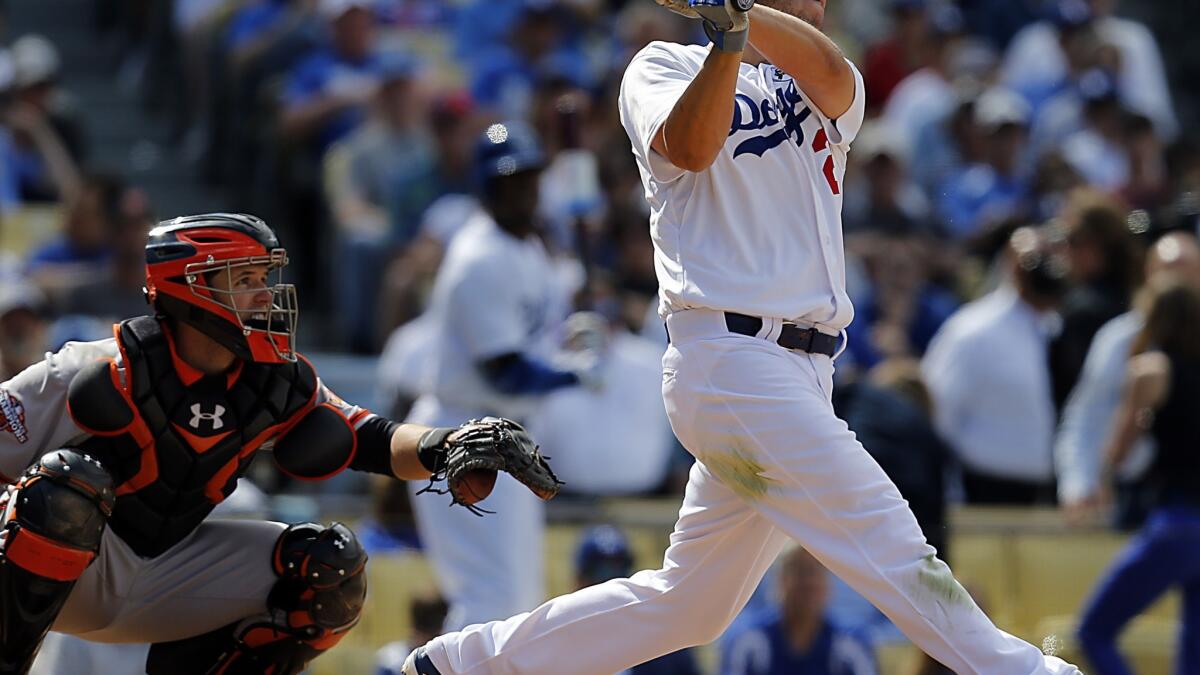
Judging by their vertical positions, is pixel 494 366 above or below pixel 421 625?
above

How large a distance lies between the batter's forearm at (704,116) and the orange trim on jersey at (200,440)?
4.60ft

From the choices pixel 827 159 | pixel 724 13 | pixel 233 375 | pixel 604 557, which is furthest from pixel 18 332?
pixel 724 13

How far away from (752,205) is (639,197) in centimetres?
657

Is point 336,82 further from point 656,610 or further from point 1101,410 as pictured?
point 656,610

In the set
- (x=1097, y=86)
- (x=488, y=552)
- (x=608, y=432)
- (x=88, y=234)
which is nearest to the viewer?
(x=488, y=552)

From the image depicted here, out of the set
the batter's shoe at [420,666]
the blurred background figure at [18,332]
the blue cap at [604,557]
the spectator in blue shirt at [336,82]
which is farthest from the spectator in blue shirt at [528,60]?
the batter's shoe at [420,666]

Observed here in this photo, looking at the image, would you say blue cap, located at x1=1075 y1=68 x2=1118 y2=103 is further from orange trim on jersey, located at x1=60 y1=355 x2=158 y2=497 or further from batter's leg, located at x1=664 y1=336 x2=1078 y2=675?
orange trim on jersey, located at x1=60 y1=355 x2=158 y2=497

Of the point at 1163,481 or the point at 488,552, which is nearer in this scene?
the point at 488,552

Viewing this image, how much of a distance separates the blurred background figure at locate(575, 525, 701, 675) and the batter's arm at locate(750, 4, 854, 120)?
3.37 meters

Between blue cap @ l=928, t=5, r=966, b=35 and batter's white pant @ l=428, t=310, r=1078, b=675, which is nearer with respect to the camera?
batter's white pant @ l=428, t=310, r=1078, b=675

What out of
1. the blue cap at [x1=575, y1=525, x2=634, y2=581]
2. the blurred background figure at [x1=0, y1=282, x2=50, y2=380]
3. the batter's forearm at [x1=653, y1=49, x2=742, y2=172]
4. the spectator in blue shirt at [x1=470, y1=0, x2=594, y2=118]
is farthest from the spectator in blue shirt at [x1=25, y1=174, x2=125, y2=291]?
the batter's forearm at [x1=653, y1=49, x2=742, y2=172]

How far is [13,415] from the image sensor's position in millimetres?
5113

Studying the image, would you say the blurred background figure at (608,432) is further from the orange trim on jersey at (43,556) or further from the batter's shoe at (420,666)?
the orange trim on jersey at (43,556)

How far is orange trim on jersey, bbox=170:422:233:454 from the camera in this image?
200 inches
